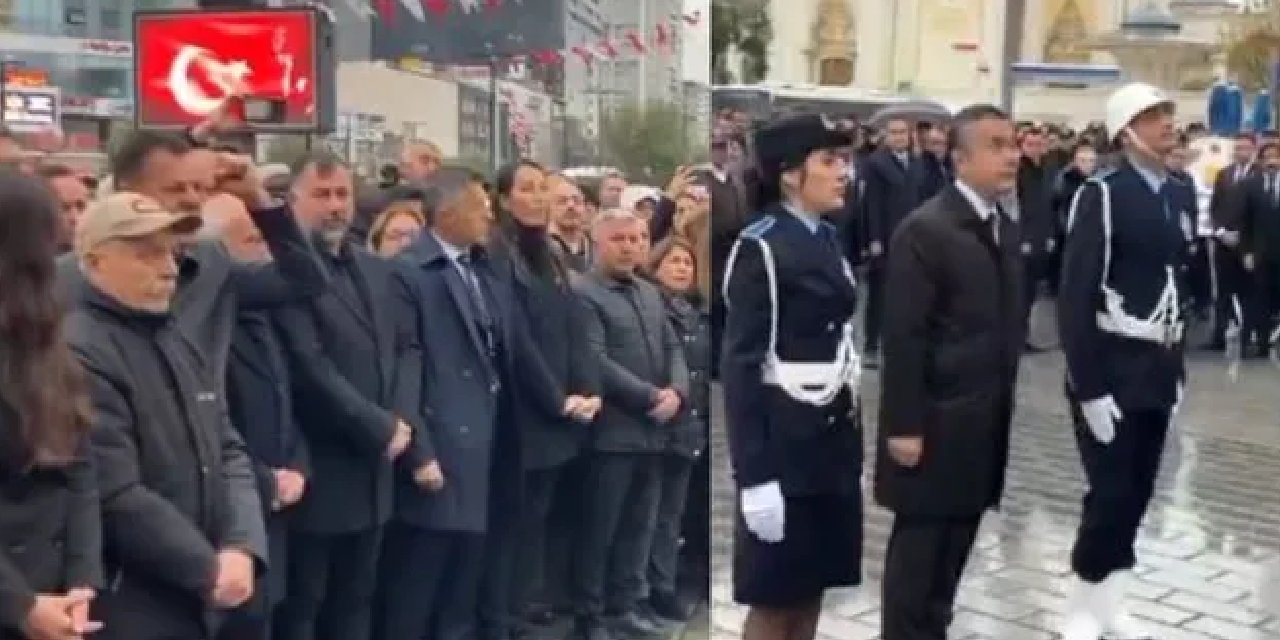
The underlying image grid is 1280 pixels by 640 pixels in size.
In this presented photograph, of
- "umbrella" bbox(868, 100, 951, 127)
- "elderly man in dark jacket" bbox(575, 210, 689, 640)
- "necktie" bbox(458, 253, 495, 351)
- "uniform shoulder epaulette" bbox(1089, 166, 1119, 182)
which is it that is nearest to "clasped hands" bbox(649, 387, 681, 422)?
"elderly man in dark jacket" bbox(575, 210, 689, 640)

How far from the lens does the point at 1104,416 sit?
222 inches

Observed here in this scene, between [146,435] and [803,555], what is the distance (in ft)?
6.16

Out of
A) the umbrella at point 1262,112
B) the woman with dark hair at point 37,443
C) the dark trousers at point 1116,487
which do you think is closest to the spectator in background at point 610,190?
the woman with dark hair at point 37,443

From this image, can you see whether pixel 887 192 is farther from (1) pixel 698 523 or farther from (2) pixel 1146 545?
(1) pixel 698 523

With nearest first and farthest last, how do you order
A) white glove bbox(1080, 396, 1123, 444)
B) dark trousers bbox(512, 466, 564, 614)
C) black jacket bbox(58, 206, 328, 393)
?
black jacket bbox(58, 206, 328, 393), dark trousers bbox(512, 466, 564, 614), white glove bbox(1080, 396, 1123, 444)

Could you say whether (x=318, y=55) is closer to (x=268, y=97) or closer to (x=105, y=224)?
(x=268, y=97)

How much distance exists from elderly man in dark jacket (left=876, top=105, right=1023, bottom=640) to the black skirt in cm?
27

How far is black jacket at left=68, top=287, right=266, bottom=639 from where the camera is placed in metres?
3.21

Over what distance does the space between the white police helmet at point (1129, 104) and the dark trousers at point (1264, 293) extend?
8.39m

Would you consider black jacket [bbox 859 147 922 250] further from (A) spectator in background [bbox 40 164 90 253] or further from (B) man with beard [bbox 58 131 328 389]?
(A) spectator in background [bbox 40 164 90 253]

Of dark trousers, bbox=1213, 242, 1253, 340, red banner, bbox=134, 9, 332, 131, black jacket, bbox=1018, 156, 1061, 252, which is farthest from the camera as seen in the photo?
dark trousers, bbox=1213, 242, 1253, 340

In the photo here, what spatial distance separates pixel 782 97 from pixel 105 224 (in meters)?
2.13

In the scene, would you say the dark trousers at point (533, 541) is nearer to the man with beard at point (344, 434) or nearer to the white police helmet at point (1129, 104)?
the man with beard at point (344, 434)

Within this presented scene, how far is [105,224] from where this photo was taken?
10.8 feet
